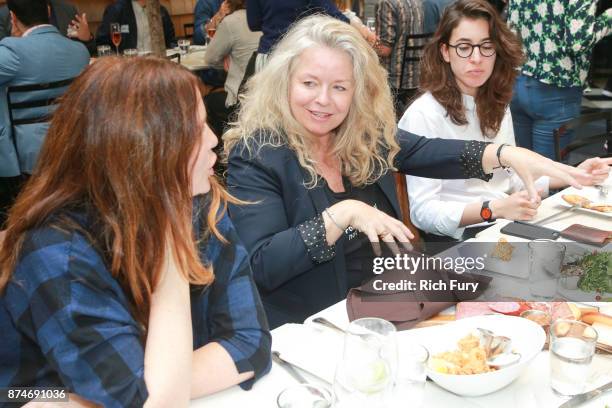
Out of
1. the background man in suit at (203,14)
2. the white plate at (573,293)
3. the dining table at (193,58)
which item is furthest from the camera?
the background man in suit at (203,14)

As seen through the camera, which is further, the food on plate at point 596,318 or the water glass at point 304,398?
the food on plate at point 596,318

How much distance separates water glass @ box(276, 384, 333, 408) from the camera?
1050 mm

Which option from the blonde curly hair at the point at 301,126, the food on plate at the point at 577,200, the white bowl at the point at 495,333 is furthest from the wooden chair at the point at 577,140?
the white bowl at the point at 495,333

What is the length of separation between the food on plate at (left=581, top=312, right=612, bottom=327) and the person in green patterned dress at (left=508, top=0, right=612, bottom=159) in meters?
2.43

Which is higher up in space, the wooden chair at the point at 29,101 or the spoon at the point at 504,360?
the wooden chair at the point at 29,101

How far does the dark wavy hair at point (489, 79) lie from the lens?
2.57 meters

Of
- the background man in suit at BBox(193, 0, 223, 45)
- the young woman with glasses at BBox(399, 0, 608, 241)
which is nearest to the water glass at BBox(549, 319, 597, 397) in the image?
the young woman with glasses at BBox(399, 0, 608, 241)

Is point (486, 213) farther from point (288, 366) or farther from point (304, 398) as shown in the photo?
point (304, 398)

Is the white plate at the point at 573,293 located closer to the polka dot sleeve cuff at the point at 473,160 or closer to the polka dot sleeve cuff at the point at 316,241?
the polka dot sleeve cuff at the point at 316,241

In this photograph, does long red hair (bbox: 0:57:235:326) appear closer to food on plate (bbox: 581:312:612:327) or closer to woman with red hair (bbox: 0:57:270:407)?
woman with red hair (bbox: 0:57:270:407)

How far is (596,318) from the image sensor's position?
1.39 m

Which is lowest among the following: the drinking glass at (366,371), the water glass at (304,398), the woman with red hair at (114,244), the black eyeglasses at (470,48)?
the water glass at (304,398)

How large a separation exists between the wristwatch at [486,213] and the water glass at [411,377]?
119 cm

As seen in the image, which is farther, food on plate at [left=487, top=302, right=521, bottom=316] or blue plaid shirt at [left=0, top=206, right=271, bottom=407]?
food on plate at [left=487, top=302, right=521, bottom=316]
